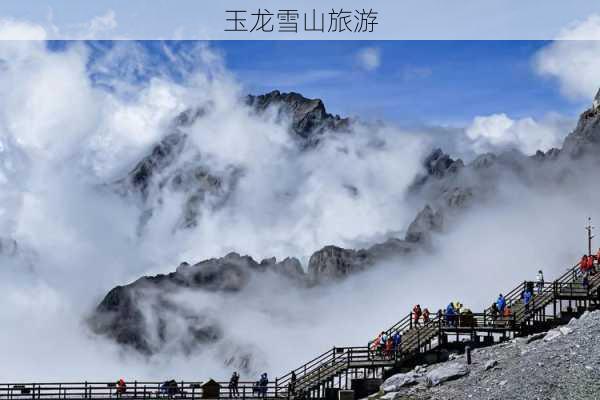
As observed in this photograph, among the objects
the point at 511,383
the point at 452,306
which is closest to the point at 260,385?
the point at 452,306

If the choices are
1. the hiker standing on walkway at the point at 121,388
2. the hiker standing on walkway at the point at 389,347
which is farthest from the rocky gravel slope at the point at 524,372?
the hiker standing on walkway at the point at 121,388

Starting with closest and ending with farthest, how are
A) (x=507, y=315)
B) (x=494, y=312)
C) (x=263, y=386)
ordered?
1. (x=507, y=315)
2. (x=494, y=312)
3. (x=263, y=386)

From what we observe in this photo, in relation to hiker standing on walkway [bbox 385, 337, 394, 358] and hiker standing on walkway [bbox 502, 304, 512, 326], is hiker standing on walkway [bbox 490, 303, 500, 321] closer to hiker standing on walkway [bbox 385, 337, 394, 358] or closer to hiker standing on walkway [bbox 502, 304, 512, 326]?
hiker standing on walkway [bbox 502, 304, 512, 326]

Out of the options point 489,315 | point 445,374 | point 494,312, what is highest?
point 494,312

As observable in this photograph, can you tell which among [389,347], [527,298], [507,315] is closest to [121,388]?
[389,347]

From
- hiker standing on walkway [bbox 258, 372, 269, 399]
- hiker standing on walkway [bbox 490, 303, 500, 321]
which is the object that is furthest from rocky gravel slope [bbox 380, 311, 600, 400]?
hiker standing on walkway [bbox 258, 372, 269, 399]

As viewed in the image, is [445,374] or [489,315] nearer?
[445,374]

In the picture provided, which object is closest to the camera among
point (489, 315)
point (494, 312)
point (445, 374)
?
point (445, 374)

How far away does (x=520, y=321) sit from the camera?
5247 centimetres

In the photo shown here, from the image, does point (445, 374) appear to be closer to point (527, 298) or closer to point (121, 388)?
point (527, 298)

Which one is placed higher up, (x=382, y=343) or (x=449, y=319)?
(x=449, y=319)

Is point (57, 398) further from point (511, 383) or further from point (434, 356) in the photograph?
point (511, 383)

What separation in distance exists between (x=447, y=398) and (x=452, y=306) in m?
10.6

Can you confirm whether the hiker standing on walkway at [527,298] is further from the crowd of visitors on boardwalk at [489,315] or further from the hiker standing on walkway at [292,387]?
the hiker standing on walkway at [292,387]
